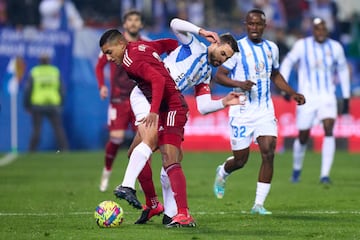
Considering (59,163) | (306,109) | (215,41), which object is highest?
(215,41)

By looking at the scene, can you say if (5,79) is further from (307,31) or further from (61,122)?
(307,31)

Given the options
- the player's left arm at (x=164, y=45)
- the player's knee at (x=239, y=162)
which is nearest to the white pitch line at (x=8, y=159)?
the player's knee at (x=239, y=162)

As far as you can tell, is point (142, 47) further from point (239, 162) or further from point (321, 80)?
point (321, 80)

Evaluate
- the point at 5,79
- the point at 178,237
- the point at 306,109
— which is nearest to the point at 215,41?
the point at 178,237

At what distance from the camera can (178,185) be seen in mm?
10812

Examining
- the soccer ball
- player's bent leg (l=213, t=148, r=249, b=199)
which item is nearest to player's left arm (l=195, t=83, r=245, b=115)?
the soccer ball

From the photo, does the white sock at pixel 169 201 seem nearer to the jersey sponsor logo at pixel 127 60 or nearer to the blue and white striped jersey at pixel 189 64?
the blue and white striped jersey at pixel 189 64

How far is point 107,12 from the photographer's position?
29.1m

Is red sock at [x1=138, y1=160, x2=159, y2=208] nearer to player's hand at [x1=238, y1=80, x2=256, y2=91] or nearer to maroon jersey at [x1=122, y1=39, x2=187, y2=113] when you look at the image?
maroon jersey at [x1=122, y1=39, x2=187, y2=113]

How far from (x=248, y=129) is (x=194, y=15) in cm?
1590

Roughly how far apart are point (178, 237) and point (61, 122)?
675 inches

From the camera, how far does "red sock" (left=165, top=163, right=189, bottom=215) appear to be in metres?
10.8

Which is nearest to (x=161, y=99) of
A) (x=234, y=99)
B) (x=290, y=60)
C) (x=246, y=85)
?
(x=234, y=99)

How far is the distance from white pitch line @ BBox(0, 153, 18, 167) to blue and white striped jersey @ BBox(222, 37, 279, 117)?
1005cm
